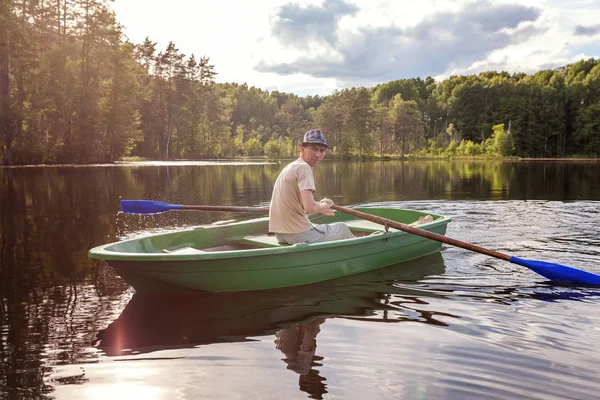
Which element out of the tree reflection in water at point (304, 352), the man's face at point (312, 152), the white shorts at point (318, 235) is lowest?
the tree reflection in water at point (304, 352)

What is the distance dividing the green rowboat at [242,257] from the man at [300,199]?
307mm

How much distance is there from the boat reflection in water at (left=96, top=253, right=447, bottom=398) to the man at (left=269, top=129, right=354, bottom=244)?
0.71 meters

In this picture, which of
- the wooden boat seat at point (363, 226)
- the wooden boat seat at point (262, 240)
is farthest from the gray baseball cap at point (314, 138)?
the wooden boat seat at point (363, 226)

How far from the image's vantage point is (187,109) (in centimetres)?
6450

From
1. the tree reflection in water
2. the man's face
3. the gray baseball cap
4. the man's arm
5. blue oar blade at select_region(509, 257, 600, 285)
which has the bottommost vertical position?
Answer: the tree reflection in water

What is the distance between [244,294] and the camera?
6098 mm

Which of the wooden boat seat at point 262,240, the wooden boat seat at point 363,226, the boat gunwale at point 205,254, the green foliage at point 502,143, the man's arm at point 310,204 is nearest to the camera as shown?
the boat gunwale at point 205,254

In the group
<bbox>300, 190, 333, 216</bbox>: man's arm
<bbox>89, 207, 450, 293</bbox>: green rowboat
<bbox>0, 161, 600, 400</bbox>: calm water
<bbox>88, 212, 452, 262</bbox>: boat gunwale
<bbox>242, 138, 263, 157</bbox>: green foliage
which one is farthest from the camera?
<bbox>242, 138, 263, 157</bbox>: green foliage

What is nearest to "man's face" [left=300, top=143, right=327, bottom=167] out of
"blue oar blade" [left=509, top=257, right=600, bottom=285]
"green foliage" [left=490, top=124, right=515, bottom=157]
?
"blue oar blade" [left=509, top=257, right=600, bottom=285]

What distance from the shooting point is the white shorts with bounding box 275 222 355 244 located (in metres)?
6.57

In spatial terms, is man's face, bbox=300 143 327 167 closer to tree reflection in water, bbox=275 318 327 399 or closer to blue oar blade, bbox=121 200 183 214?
tree reflection in water, bbox=275 318 327 399

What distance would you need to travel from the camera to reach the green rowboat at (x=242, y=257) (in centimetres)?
537

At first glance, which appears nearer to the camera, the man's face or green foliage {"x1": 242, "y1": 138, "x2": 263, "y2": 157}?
the man's face

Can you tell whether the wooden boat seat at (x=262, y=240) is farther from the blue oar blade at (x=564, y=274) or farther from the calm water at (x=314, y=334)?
the blue oar blade at (x=564, y=274)
